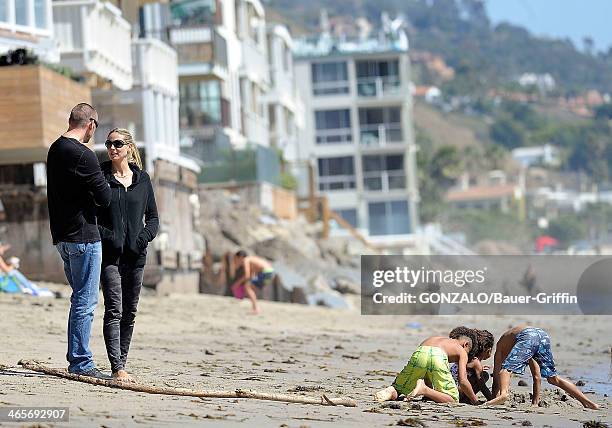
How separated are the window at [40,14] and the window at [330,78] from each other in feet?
143

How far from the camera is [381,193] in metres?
64.5

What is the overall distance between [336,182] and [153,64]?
37046 millimetres

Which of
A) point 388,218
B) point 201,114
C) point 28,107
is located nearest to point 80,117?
point 28,107

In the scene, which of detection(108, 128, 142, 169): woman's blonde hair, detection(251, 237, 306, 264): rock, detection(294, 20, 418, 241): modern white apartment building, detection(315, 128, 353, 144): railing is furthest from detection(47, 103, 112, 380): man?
detection(315, 128, 353, 144): railing

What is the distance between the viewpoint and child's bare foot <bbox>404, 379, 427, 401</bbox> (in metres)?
11.3

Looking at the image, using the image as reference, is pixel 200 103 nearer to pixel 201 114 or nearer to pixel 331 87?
pixel 201 114

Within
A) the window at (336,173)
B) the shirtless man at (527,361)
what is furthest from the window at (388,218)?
the shirtless man at (527,361)

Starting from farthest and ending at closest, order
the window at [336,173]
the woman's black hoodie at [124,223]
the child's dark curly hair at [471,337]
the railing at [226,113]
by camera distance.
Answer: the window at [336,173] < the railing at [226,113] < the child's dark curly hair at [471,337] < the woman's black hoodie at [124,223]

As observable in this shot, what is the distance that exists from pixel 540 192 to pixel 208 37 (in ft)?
429

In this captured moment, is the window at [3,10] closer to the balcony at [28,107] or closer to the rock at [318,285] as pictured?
the balcony at [28,107]

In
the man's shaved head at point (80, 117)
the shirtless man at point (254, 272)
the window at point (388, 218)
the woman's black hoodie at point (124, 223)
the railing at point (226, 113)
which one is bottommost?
the shirtless man at point (254, 272)

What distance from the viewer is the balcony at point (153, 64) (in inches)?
1108

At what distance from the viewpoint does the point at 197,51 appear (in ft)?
128

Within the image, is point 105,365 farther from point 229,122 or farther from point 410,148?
point 410,148
